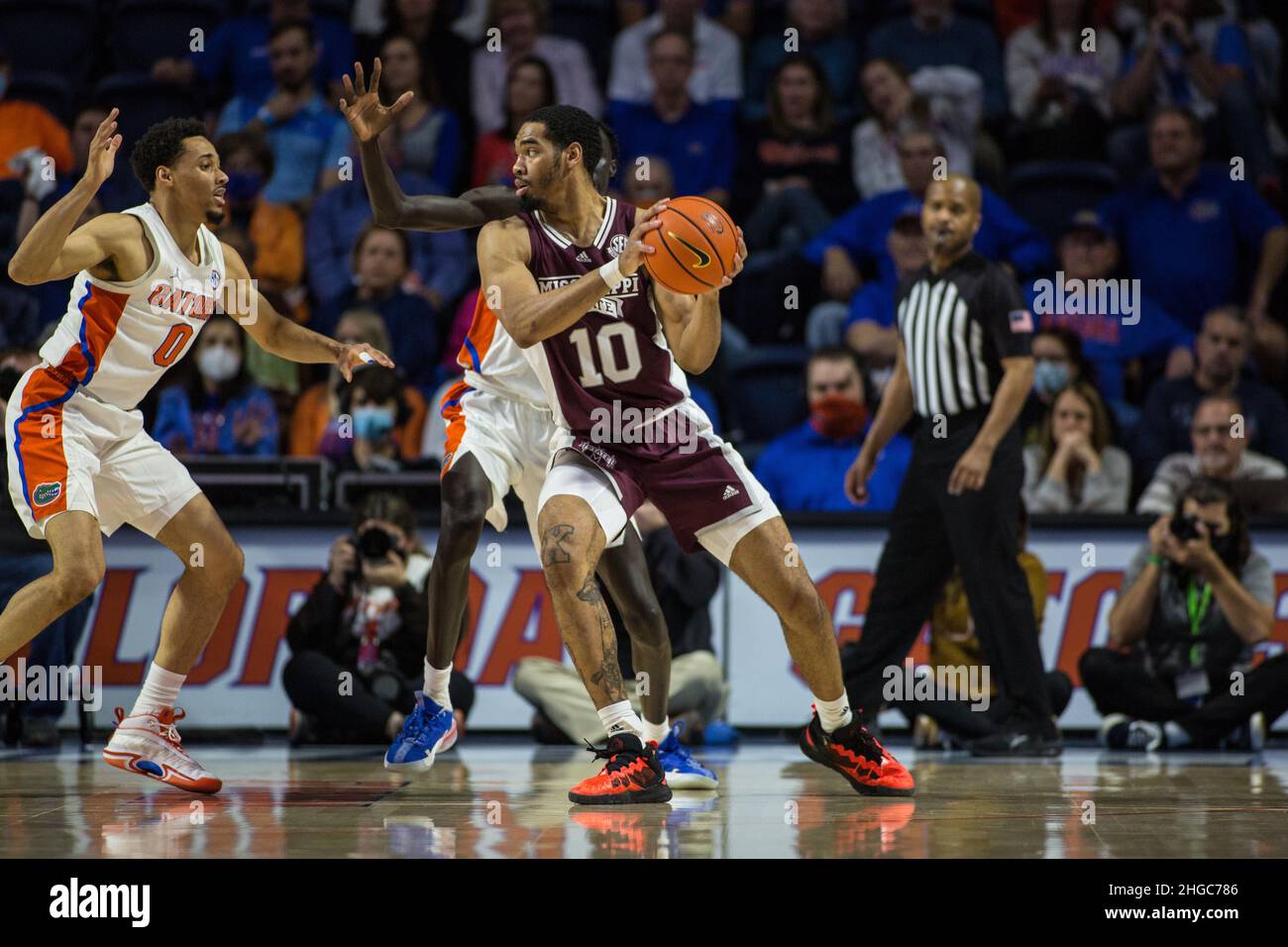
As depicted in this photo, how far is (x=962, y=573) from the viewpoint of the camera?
6719mm

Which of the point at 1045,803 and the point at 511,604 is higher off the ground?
the point at 511,604

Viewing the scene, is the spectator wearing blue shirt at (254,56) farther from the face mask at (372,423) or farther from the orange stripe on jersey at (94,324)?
the orange stripe on jersey at (94,324)

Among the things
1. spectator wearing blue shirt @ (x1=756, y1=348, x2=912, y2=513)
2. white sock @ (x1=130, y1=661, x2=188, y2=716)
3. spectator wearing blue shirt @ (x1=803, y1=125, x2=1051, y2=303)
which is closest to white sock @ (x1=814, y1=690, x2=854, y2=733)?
white sock @ (x1=130, y1=661, x2=188, y2=716)

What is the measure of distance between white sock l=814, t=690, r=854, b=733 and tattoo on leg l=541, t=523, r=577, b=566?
925mm

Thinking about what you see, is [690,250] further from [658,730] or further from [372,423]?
[372,423]

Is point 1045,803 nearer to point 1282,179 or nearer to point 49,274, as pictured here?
point 49,274

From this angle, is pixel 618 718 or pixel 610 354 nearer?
pixel 618 718

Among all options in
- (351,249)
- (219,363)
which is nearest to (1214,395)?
(351,249)

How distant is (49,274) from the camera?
4.79 meters

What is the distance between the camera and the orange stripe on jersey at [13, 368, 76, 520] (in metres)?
5.06

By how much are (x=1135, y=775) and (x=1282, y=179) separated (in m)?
6.37

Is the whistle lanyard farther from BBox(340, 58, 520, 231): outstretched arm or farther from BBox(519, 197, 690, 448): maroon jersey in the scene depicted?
BBox(340, 58, 520, 231): outstretched arm

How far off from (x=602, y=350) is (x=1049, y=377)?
4.48 m
